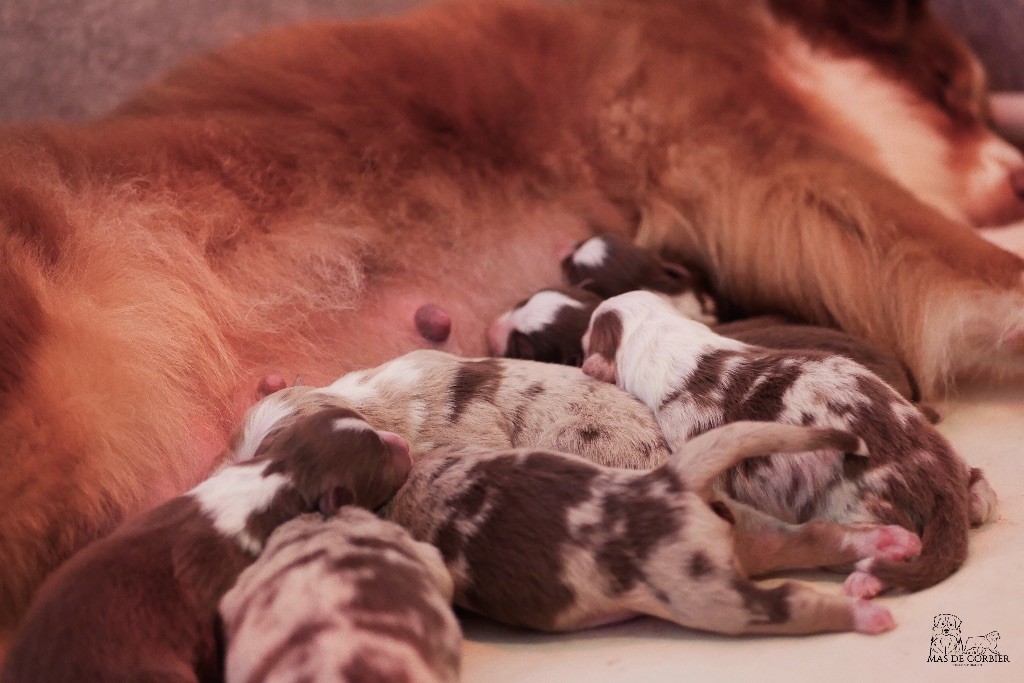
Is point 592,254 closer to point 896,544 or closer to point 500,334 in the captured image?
point 500,334

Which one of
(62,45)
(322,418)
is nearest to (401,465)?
(322,418)

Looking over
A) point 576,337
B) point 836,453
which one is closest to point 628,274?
point 576,337

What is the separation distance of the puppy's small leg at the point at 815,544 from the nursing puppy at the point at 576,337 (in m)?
0.60

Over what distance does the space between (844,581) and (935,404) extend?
0.88m

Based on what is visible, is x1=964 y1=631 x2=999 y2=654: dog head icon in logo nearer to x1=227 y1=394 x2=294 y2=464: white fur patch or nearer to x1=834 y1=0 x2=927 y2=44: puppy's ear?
x1=227 y1=394 x2=294 y2=464: white fur patch

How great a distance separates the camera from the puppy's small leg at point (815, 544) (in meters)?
1.36

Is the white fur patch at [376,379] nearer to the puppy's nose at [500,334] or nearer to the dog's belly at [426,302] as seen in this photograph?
the dog's belly at [426,302]

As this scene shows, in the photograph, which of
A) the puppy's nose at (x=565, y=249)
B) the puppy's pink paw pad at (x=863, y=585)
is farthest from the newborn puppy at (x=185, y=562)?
the puppy's nose at (x=565, y=249)

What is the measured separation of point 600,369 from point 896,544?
2.04ft

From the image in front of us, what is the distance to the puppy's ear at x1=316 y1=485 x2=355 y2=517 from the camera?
140cm

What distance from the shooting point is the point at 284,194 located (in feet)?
6.86

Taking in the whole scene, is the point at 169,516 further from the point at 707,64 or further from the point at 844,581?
the point at 707,64

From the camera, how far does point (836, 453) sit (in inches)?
57.7

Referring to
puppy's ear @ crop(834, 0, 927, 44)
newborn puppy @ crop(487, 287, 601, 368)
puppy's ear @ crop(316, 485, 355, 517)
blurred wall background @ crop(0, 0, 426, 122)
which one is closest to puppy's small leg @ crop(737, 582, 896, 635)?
puppy's ear @ crop(316, 485, 355, 517)
